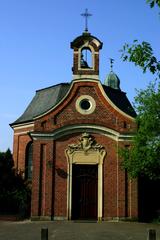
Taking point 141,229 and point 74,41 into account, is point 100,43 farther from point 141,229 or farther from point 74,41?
point 141,229

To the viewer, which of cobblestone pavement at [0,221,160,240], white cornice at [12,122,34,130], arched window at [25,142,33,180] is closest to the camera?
cobblestone pavement at [0,221,160,240]

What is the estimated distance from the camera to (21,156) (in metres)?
31.7

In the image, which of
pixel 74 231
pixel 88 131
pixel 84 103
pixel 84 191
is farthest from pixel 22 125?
pixel 74 231

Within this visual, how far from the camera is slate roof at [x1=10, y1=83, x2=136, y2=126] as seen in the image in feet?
102

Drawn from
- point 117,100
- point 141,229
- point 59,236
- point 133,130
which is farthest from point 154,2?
point 117,100

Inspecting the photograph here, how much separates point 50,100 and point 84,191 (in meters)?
10.2

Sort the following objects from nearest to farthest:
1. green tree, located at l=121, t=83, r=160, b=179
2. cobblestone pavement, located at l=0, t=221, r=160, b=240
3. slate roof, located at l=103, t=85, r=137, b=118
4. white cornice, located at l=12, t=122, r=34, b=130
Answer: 1. cobblestone pavement, located at l=0, t=221, r=160, b=240
2. green tree, located at l=121, t=83, r=160, b=179
3. slate roof, located at l=103, t=85, r=137, b=118
4. white cornice, located at l=12, t=122, r=34, b=130

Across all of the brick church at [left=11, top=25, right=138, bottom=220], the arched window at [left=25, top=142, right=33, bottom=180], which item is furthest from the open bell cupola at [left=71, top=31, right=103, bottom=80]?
the arched window at [left=25, top=142, right=33, bottom=180]

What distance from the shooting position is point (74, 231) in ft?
58.9

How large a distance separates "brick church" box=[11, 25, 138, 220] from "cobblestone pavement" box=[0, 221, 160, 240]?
1668 mm

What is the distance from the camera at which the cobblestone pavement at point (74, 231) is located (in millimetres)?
16188

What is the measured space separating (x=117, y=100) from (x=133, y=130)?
824 cm

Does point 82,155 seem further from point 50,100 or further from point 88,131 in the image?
point 50,100

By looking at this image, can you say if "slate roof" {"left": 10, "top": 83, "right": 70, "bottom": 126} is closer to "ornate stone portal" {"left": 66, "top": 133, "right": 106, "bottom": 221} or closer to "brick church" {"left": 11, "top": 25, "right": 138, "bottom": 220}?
"brick church" {"left": 11, "top": 25, "right": 138, "bottom": 220}
